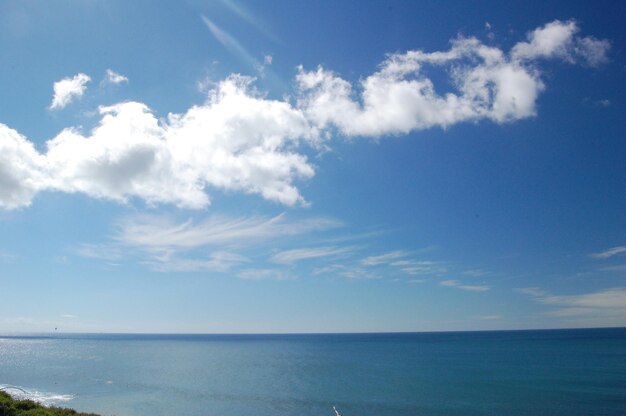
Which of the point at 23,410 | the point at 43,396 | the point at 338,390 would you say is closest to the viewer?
the point at 23,410

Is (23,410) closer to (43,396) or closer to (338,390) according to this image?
(43,396)

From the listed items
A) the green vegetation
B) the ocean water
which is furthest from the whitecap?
the green vegetation

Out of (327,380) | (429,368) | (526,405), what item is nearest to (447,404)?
(526,405)

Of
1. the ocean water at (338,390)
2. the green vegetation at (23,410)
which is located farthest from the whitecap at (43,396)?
the green vegetation at (23,410)

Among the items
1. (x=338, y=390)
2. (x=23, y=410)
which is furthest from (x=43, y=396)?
(x=338, y=390)

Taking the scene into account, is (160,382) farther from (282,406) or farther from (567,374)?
(567,374)

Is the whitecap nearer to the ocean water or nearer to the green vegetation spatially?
the ocean water

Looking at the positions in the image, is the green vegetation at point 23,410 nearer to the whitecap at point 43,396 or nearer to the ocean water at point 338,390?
the ocean water at point 338,390

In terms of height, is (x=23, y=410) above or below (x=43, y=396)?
above

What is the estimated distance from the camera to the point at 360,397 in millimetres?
53719

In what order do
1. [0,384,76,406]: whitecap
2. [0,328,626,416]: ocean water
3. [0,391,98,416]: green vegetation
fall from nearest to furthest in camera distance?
[0,391,98,416]: green vegetation, [0,328,626,416]: ocean water, [0,384,76,406]: whitecap

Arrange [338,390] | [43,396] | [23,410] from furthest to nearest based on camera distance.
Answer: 1. [338,390]
2. [43,396]
3. [23,410]

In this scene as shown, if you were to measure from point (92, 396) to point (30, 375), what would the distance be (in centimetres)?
3136

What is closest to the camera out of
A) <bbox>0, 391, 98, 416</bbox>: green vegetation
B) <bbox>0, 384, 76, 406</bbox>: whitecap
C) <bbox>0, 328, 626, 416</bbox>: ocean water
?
<bbox>0, 391, 98, 416</bbox>: green vegetation
